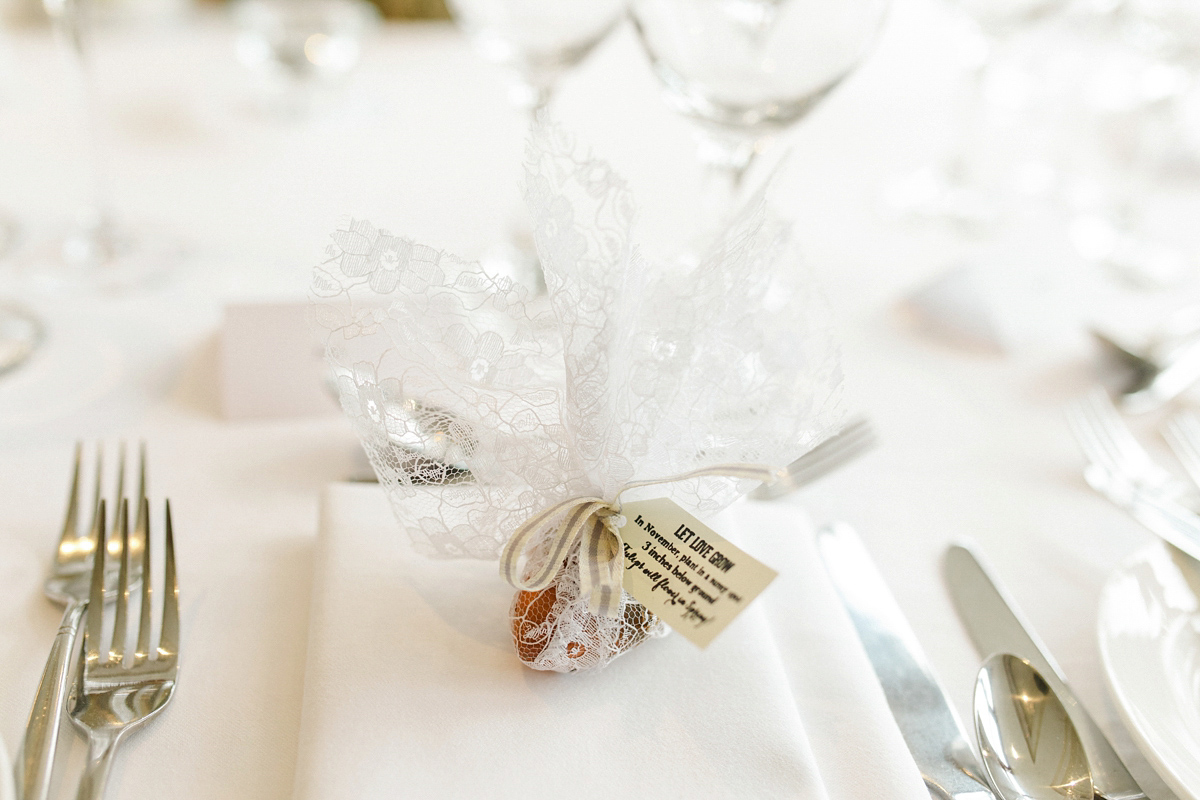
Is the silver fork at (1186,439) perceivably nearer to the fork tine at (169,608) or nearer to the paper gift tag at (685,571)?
the paper gift tag at (685,571)

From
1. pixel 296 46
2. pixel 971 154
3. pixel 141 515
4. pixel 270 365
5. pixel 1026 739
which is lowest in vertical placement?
pixel 1026 739

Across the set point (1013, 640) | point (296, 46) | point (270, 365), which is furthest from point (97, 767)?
point (296, 46)

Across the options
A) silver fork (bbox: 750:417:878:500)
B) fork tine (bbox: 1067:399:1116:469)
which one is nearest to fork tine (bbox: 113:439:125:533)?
silver fork (bbox: 750:417:878:500)

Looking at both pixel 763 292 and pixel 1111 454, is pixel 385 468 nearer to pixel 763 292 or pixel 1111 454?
pixel 763 292

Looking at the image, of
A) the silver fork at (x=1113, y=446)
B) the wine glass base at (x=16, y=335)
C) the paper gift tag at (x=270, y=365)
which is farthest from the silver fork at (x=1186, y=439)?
the wine glass base at (x=16, y=335)

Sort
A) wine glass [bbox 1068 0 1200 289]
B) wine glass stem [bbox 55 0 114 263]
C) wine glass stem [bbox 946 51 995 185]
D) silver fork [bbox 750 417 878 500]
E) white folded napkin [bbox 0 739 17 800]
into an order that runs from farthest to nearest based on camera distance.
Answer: wine glass stem [bbox 946 51 995 185], wine glass [bbox 1068 0 1200 289], wine glass stem [bbox 55 0 114 263], silver fork [bbox 750 417 878 500], white folded napkin [bbox 0 739 17 800]

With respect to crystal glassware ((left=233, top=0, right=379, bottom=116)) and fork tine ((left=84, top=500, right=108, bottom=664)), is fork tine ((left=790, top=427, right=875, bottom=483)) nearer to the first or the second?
fork tine ((left=84, top=500, right=108, bottom=664))

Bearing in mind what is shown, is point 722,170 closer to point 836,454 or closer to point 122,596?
point 836,454
